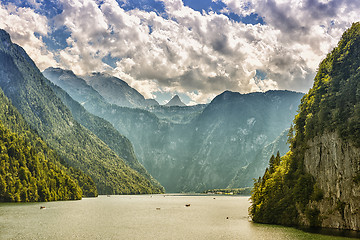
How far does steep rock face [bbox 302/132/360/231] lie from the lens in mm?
74375

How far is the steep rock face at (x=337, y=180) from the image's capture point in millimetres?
74375

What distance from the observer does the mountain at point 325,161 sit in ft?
252

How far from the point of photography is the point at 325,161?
84188mm

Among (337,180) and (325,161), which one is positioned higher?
(325,161)

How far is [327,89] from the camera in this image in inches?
3698

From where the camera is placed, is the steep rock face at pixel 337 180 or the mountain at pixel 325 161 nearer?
the steep rock face at pixel 337 180

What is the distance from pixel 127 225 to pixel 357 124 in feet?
214

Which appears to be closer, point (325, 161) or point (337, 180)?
point (337, 180)

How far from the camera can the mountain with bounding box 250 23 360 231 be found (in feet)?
252

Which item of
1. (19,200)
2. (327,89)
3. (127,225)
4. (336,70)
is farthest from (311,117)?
(19,200)

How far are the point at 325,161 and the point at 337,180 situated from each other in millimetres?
6520

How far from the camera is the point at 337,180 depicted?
259 feet

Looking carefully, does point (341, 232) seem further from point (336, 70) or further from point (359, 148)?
point (336, 70)

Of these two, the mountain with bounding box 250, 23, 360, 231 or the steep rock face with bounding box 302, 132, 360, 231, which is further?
the mountain with bounding box 250, 23, 360, 231
